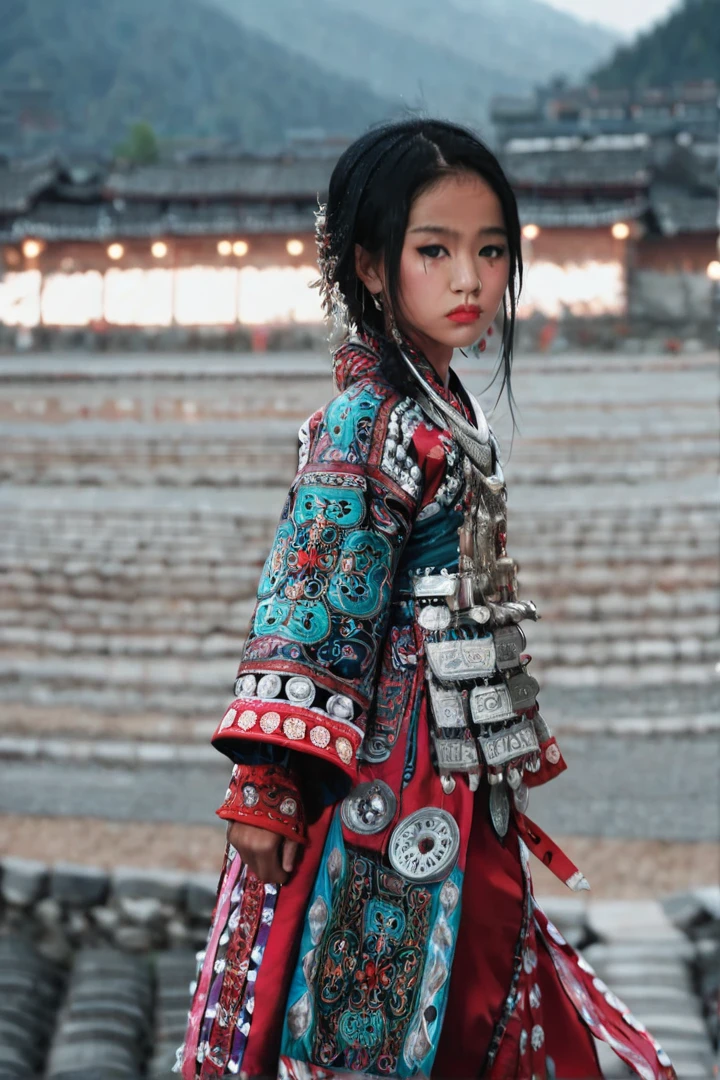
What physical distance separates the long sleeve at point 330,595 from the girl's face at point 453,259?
173 mm

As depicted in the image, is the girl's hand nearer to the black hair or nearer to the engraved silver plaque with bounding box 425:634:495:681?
the engraved silver plaque with bounding box 425:634:495:681

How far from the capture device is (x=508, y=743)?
1798 millimetres

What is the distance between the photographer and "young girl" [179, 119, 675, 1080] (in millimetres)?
1672

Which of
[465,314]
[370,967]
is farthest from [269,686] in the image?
[465,314]

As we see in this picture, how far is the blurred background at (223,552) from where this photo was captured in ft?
11.9

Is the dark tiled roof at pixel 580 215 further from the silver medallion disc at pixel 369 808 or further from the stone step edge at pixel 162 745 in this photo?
the silver medallion disc at pixel 369 808

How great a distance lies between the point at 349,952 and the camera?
1734 mm

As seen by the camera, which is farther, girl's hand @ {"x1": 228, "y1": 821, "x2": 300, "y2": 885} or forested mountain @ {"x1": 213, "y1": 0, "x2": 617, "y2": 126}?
forested mountain @ {"x1": 213, "y1": 0, "x2": 617, "y2": 126}

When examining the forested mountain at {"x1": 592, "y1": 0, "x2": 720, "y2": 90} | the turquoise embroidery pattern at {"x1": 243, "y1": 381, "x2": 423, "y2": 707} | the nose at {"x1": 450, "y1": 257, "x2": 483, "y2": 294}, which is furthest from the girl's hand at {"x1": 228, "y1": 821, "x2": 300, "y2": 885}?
the forested mountain at {"x1": 592, "y1": 0, "x2": 720, "y2": 90}

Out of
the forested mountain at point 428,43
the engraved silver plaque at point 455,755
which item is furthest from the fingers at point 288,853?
the forested mountain at point 428,43

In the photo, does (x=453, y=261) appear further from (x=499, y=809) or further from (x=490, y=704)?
(x=499, y=809)

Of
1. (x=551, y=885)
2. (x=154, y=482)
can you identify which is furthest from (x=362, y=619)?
(x=154, y=482)

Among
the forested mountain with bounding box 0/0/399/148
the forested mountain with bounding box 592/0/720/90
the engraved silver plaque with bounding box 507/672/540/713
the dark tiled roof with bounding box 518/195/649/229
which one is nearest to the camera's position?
the engraved silver plaque with bounding box 507/672/540/713

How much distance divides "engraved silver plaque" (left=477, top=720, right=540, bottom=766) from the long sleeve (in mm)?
200
